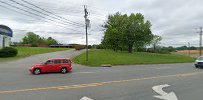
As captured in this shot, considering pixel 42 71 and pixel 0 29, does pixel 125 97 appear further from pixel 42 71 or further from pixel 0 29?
pixel 0 29

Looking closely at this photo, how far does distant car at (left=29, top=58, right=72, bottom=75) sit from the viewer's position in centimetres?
1987

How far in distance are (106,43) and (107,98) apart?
61.8 metres

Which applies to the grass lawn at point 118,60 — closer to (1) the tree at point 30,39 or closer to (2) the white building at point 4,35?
(2) the white building at point 4,35

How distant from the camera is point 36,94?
986 centimetres

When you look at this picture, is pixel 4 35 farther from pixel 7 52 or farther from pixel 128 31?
pixel 128 31

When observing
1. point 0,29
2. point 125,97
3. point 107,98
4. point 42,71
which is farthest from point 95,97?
point 0,29

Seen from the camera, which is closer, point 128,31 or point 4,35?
point 4,35

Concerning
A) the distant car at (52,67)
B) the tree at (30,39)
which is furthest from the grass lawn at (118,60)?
the tree at (30,39)

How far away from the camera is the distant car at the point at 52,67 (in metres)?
19.9

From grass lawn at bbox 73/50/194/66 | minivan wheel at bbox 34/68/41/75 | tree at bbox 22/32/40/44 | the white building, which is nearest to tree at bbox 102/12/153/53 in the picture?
grass lawn at bbox 73/50/194/66

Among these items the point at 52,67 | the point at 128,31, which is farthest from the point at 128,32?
the point at 52,67

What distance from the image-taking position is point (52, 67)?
20750 mm

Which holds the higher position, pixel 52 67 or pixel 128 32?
pixel 128 32

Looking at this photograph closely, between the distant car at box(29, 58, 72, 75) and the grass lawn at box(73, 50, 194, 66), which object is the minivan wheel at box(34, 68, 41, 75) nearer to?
the distant car at box(29, 58, 72, 75)
